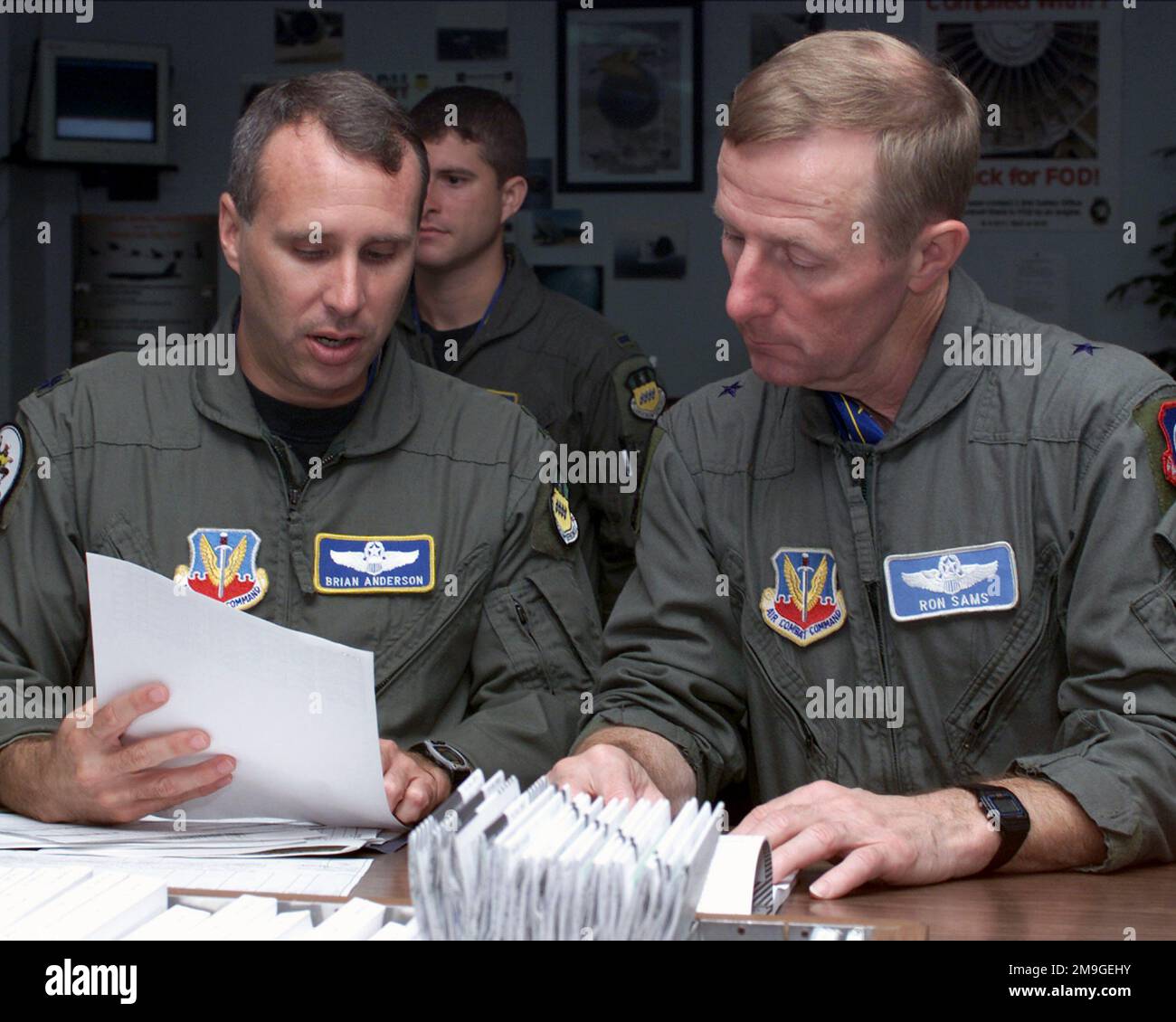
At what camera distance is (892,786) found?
5.04 feet

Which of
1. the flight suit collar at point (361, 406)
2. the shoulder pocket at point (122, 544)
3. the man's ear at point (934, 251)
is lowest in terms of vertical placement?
the shoulder pocket at point (122, 544)

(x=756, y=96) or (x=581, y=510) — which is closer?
(x=756, y=96)

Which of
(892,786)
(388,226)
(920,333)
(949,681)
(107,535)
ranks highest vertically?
(388,226)

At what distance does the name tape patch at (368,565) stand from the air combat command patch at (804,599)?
0.41m

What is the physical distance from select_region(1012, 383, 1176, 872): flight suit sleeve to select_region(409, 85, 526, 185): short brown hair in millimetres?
2147

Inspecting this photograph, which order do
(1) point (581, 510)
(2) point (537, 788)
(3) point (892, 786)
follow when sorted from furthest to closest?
(1) point (581, 510) < (3) point (892, 786) < (2) point (537, 788)

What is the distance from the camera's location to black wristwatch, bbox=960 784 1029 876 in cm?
123

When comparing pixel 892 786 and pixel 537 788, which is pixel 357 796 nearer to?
pixel 537 788

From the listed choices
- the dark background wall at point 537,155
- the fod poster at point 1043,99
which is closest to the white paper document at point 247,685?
the dark background wall at point 537,155

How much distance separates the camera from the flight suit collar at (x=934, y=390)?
1532 millimetres

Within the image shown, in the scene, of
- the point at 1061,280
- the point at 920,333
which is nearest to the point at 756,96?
the point at 920,333

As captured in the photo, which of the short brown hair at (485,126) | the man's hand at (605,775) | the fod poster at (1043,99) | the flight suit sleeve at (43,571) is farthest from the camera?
the fod poster at (1043,99)

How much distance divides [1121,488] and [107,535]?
1110 millimetres

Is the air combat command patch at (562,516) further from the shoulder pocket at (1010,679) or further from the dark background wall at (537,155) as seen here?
the dark background wall at (537,155)
